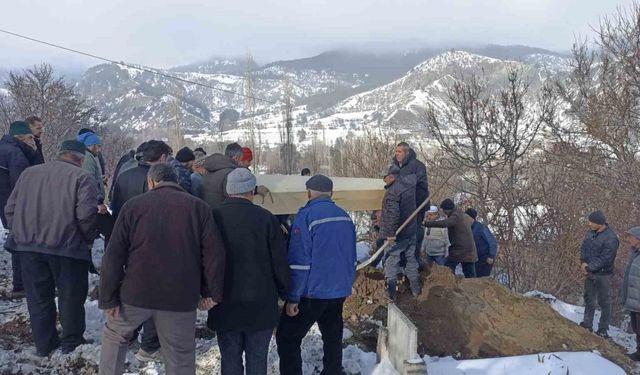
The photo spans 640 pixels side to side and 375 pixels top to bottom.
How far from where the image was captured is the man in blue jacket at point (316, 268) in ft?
12.3

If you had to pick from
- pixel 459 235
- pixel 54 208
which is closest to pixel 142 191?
pixel 54 208

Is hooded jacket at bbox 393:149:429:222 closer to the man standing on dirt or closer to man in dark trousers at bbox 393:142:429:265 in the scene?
man in dark trousers at bbox 393:142:429:265

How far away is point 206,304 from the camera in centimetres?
333

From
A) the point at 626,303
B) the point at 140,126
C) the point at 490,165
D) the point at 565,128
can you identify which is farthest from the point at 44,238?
the point at 140,126

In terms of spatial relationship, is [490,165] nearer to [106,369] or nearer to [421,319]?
[421,319]

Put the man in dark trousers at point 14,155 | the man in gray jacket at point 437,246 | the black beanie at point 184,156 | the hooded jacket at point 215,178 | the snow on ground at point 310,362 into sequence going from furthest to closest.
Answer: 1. the man in gray jacket at point 437,246
2. the black beanie at point 184,156
3. the man in dark trousers at point 14,155
4. the hooded jacket at point 215,178
5. the snow on ground at point 310,362

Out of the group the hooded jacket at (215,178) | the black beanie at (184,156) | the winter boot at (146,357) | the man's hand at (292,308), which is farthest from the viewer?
the black beanie at (184,156)

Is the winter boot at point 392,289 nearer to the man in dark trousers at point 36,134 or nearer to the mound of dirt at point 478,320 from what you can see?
the mound of dirt at point 478,320

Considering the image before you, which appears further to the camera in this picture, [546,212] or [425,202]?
[546,212]

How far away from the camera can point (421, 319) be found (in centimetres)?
621

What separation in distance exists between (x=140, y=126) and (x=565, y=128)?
5891 inches

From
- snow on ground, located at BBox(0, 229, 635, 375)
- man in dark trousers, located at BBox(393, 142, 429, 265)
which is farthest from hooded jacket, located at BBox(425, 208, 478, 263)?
snow on ground, located at BBox(0, 229, 635, 375)

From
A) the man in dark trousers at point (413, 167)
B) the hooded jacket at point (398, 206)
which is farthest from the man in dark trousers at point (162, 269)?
the man in dark trousers at point (413, 167)

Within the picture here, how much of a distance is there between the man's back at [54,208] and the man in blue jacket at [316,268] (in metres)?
1.68
